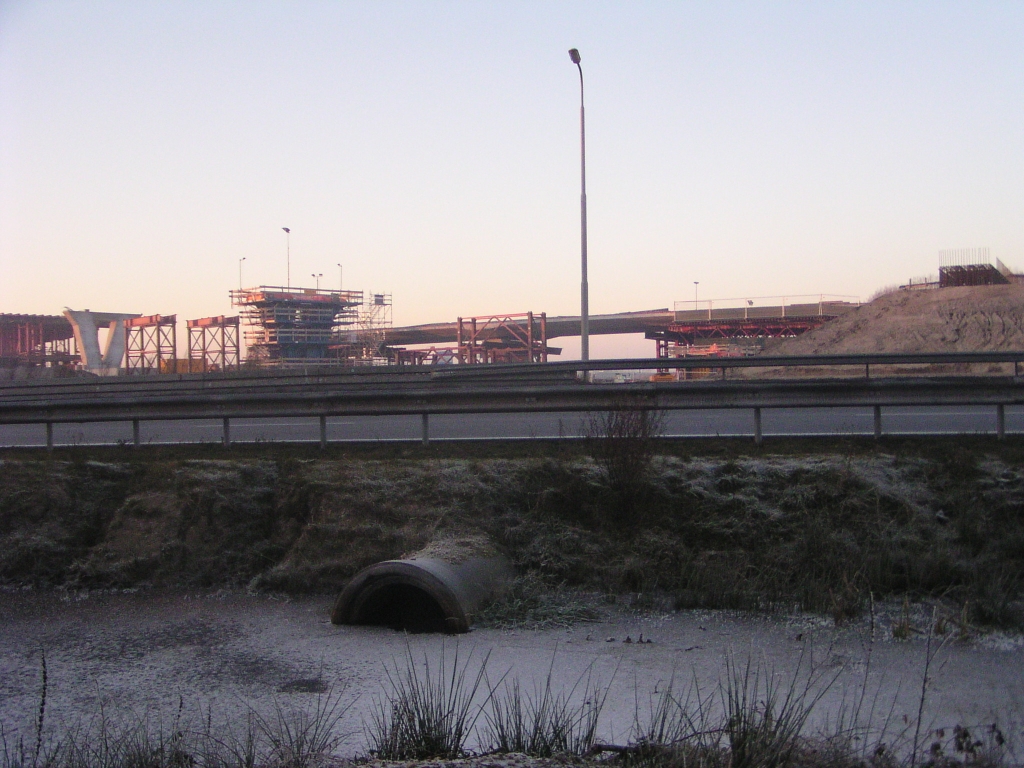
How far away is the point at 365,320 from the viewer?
46906 mm

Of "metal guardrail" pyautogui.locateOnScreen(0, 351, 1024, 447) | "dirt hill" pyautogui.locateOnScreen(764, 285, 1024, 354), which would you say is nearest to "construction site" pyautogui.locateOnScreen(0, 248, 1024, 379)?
"dirt hill" pyautogui.locateOnScreen(764, 285, 1024, 354)

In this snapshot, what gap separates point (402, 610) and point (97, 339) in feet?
99.3

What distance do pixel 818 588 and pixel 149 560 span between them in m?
5.84

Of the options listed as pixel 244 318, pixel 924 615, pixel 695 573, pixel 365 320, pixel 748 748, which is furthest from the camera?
pixel 365 320

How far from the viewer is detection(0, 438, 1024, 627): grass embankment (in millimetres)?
7105

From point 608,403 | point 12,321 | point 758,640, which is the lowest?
point 758,640

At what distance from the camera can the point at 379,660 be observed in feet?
19.0

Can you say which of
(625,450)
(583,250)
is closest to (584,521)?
(625,450)

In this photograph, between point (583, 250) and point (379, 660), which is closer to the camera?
point (379, 660)

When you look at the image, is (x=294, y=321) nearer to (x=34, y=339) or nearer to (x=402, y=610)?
(x=34, y=339)

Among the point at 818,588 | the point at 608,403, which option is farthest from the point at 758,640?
the point at 608,403

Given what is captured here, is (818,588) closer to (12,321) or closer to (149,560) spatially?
(149,560)

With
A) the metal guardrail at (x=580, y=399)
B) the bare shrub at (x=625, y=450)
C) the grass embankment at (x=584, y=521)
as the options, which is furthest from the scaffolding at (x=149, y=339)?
the bare shrub at (x=625, y=450)

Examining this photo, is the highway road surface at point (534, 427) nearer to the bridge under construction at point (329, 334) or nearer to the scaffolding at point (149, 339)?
the bridge under construction at point (329, 334)
